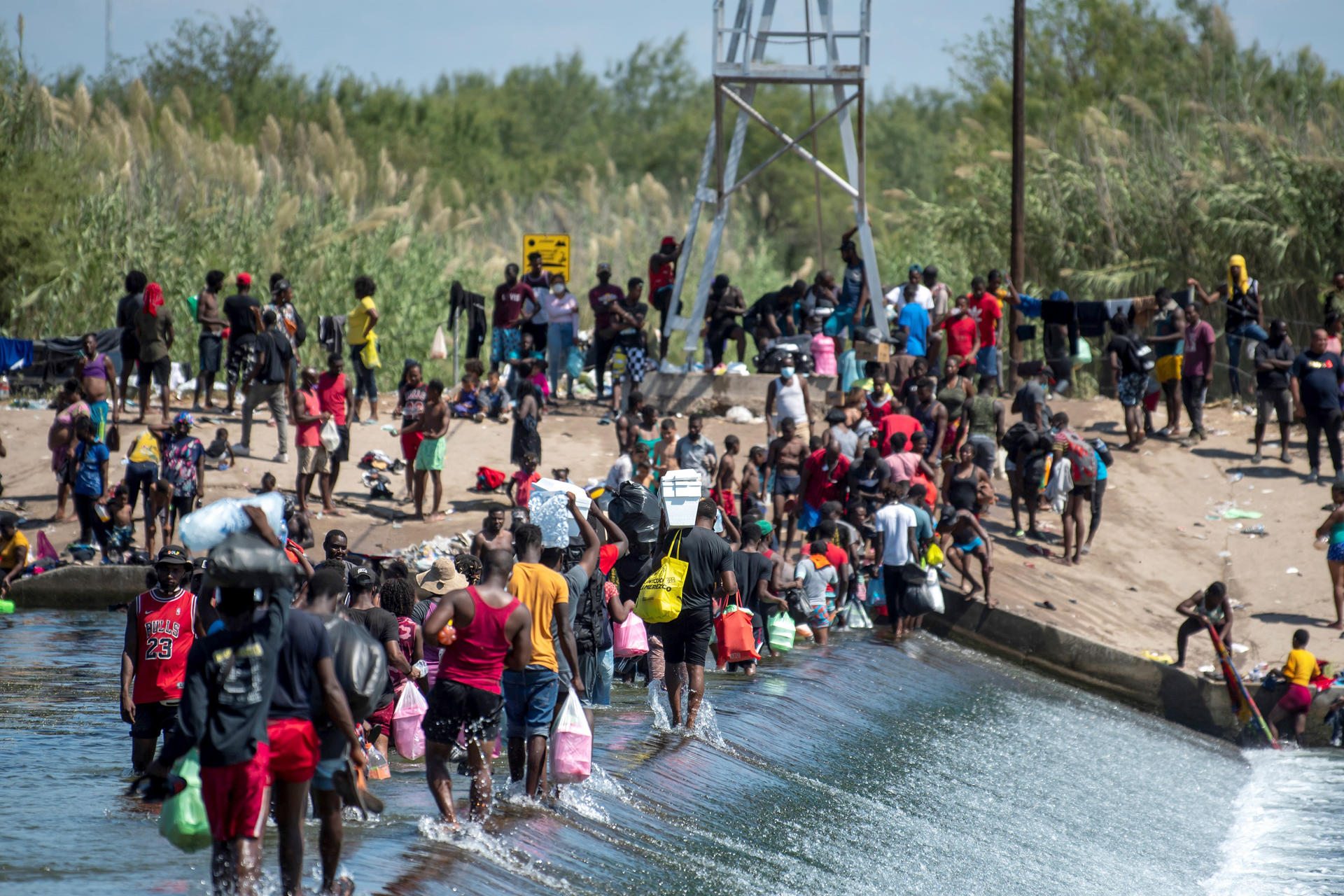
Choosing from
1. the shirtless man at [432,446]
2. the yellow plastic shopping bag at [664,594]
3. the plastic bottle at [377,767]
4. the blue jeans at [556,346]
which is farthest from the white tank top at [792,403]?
the plastic bottle at [377,767]

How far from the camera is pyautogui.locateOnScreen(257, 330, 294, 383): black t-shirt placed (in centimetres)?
1866

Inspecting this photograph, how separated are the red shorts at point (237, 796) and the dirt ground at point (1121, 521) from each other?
11028 millimetres

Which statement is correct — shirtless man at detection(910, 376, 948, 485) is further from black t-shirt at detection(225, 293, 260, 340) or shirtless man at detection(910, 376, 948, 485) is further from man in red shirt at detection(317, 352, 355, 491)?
black t-shirt at detection(225, 293, 260, 340)

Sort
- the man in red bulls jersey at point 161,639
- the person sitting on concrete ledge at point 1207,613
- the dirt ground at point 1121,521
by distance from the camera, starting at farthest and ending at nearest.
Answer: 1. the dirt ground at point 1121,521
2. the person sitting on concrete ledge at point 1207,613
3. the man in red bulls jersey at point 161,639

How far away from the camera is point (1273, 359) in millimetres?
21562

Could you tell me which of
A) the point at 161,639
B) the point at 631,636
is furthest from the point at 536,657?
the point at 631,636

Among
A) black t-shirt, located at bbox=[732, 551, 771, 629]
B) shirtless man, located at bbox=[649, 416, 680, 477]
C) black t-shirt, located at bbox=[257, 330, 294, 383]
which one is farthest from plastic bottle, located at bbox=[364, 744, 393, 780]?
black t-shirt, located at bbox=[257, 330, 294, 383]

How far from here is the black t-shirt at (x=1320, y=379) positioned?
68.6 ft

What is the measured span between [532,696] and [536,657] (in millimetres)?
228

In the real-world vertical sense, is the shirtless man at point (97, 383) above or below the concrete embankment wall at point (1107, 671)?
above

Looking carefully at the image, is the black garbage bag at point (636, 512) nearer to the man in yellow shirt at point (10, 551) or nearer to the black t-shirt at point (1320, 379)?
the man in yellow shirt at point (10, 551)

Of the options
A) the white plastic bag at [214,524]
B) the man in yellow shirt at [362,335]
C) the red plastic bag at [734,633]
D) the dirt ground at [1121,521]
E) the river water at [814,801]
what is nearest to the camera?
the white plastic bag at [214,524]

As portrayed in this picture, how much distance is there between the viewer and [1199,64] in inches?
1393

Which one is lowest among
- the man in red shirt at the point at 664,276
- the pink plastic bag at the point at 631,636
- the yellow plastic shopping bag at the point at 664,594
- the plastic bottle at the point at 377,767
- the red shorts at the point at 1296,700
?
the red shorts at the point at 1296,700
